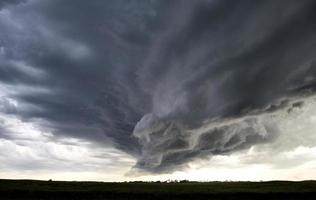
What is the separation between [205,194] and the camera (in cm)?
7256

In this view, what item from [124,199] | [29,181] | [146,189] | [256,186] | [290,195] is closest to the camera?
[124,199]

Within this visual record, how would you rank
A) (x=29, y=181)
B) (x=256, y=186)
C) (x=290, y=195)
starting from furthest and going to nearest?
(x=29, y=181), (x=256, y=186), (x=290, y=195)

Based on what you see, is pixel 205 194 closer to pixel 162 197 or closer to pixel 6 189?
pixel 162 197

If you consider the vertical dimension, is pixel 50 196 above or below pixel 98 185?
below

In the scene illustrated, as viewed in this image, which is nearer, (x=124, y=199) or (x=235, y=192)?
(x=124, y=199)

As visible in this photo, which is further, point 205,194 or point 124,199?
point 205,194

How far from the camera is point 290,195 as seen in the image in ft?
236

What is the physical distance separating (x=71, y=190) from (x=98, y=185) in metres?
10.6

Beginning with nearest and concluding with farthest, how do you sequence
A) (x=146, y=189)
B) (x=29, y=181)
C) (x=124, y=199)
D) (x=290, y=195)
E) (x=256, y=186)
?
(x=124, y=199) → (x=290, y=195) → (x=146, y=189) → (x=256, y=186) → (x=29, y=181)

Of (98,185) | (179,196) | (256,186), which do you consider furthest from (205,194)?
(98,185)

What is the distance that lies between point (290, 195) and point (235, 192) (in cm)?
952

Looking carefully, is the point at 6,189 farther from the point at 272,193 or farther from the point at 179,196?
the point at 272,193

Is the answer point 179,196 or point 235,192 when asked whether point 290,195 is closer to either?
point 235,192

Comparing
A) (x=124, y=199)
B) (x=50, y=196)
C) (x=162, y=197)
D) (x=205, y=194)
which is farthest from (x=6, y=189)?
(x=205, y=194)
